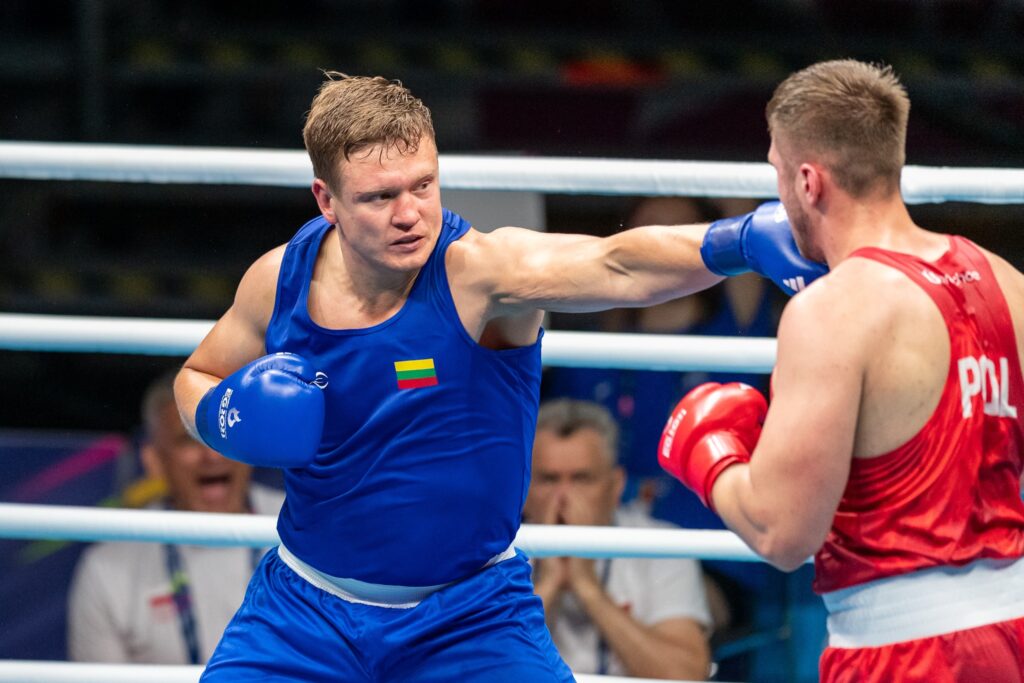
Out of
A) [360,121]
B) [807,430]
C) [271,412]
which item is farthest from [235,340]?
[807,430]

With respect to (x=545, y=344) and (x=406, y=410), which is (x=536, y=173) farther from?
(x=406, y=410)

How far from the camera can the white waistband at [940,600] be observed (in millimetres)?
1684

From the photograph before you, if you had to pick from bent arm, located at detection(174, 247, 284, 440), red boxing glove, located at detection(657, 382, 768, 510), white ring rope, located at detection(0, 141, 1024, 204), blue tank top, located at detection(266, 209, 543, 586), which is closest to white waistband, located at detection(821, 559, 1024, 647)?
red boxing glove, located at detection(657, 382, 768, 510)

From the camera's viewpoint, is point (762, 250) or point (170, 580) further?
point (170, 580)

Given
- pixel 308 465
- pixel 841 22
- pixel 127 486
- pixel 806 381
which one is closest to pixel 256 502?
pixel 127 486

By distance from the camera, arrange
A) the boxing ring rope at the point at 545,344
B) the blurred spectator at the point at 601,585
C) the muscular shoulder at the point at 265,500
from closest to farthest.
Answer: the boxing ring rope at the point at 545,344 < the blurred spectator at the point at 601,585 < the muscular shoulder at the point at 265,500

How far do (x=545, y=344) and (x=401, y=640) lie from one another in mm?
585

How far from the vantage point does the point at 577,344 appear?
7.57 ft

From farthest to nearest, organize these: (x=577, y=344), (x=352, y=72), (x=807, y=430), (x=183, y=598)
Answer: (x=352, y=72) → (x=183, y=598) → (x=577, y=344) → (x=807, y=430)

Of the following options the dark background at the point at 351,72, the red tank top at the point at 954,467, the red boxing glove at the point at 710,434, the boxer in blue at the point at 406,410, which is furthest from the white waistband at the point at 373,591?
the dark background at the point at 351,72

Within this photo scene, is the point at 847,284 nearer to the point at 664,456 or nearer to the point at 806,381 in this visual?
the point at 806,381

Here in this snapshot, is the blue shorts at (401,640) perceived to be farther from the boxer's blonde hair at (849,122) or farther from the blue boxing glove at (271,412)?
the boxer's blonde hair at (849,122)

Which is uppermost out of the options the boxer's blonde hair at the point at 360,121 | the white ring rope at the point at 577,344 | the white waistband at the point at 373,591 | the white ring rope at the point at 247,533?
the boxer's blonde hair at the point at 360,121

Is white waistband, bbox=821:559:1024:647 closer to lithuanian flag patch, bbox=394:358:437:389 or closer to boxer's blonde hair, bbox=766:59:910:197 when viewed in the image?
boxer's blonde hair, bbox=766:59:910:197
